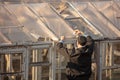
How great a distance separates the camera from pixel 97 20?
23.5 feet

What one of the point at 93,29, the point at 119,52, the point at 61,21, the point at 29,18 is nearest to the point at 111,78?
the point at 119,52

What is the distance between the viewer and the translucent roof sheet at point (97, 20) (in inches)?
273

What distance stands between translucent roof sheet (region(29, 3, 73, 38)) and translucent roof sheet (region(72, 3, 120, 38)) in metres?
0.61

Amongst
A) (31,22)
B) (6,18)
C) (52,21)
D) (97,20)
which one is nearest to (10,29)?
(6,18)

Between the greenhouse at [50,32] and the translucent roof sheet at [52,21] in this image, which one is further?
the translucent roof sheet at [52,21]

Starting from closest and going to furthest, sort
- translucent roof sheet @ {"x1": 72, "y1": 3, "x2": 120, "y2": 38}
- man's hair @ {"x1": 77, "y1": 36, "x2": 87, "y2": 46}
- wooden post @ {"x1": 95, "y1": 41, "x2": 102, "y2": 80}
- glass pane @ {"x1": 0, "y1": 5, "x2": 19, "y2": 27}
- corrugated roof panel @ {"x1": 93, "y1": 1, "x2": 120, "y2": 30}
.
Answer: man's hair @ {"x1": 77, "y1": 36, "x2": 87, "y2": 46} < glass pane @ {"x1": 0, "y1": 5, "x2": 19, "y2": 27} < wooden post @ {"x1": 95, "y1": 41, "x2": 102, "y2": 80} < translucent roof sheet @ {"x1": 72, "y1": 3, "x2": 120, "y2": 38} < corrugated roof panel @ {"x1": 93, "y1": 1, "x2": 120, "y2": 30}

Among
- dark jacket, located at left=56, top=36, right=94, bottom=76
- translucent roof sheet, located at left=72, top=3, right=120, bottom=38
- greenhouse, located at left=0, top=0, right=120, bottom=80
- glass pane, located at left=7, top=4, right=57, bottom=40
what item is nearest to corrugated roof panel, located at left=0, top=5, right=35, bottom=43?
greenhouse, located at left=0, top=0, right=120, bottom=80

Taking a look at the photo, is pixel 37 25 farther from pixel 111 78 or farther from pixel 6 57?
pixel 111 78

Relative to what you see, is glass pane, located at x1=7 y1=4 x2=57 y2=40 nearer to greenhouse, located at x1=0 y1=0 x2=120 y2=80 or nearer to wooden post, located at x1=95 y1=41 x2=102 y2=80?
greenhouse, located at x1=0 y1=0 x2=120 y2=80

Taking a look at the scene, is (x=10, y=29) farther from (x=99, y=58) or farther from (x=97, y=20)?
(x=97, y=20)

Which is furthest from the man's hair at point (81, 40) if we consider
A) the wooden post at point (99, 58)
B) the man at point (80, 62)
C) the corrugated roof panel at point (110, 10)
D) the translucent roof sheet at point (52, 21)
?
the corrugated roof panel at point (110, 10)

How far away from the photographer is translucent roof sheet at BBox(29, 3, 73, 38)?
6.48 meters

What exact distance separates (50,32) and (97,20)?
128 centimetres

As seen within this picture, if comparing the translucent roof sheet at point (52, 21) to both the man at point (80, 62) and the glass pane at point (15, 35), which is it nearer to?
the glass pane at point (15, 35)
